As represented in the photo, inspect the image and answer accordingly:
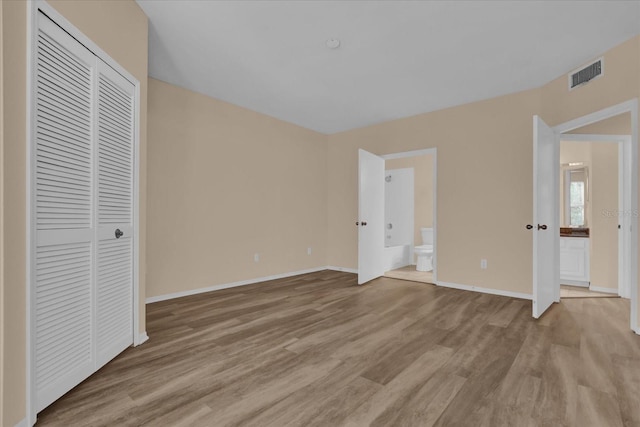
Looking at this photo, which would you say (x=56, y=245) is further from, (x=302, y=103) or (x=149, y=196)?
(x=302, y=103)

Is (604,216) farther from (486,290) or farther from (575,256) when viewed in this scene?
(486,290)

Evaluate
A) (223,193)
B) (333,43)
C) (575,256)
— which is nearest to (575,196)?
(575,256)

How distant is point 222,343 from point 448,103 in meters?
3.90

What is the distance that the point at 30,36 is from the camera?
4.54 feet

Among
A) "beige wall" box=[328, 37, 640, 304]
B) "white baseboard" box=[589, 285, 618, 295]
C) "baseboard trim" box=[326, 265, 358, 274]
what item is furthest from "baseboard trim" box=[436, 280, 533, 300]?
"baseboard trim" box=[326, 265, 358, 274]

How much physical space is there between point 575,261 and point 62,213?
18.7 ft

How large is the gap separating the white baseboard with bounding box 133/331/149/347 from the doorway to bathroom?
2.73 metres

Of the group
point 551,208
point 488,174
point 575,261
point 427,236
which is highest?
point 488,174

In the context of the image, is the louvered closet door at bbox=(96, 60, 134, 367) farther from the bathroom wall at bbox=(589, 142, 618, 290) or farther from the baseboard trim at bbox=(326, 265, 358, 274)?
the bathroom wall at bbox=(589, 142, 618, 290)

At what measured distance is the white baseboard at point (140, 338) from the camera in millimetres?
2232

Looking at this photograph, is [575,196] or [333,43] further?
[575,196]

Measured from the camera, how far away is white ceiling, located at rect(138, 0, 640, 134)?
2.23 metres

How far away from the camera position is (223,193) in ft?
13.3

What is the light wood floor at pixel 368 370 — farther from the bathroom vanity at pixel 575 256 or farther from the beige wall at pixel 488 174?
the bathroom vanity at pixel 575 256
